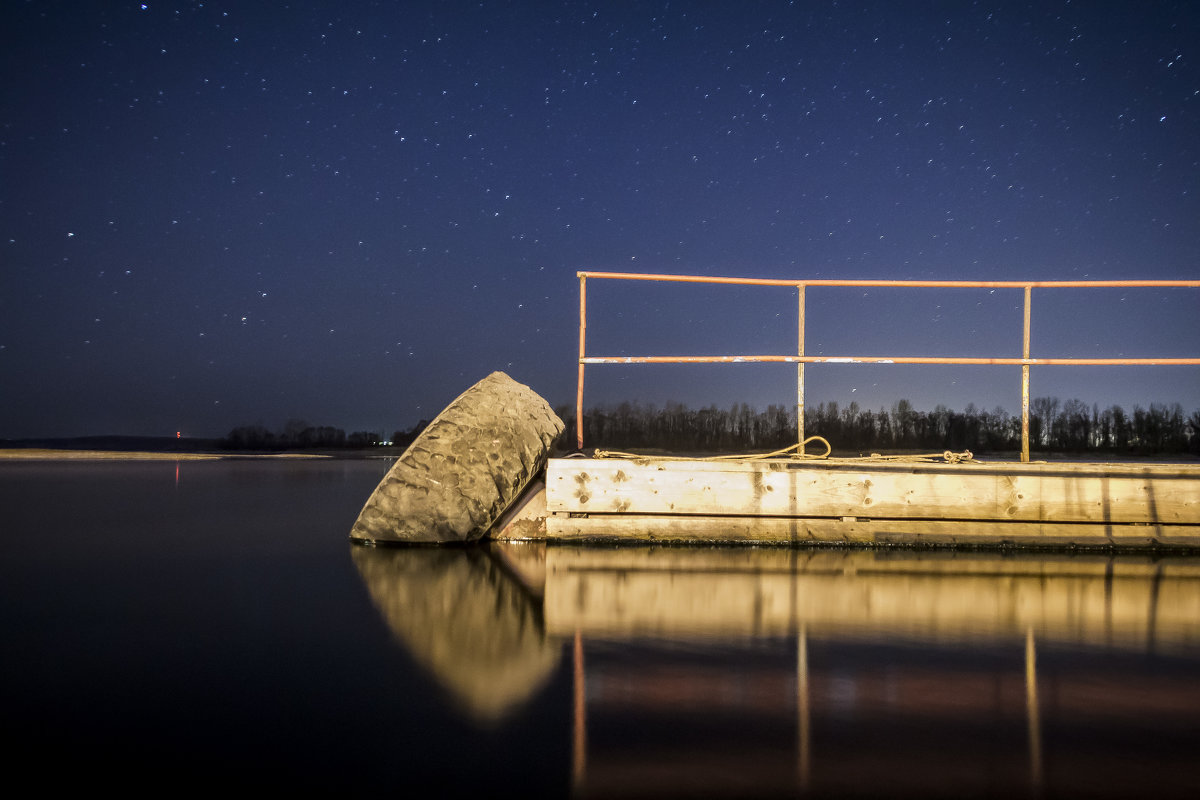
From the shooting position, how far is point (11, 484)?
1332cm

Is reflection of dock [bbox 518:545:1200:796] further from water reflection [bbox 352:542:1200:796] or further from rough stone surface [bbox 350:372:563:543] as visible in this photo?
rough stone surface [bbox 350:372:563:543]

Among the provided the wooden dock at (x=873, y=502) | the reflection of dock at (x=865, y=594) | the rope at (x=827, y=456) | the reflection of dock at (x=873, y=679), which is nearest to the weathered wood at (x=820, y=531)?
the wooden dock at (x=873, y=502)

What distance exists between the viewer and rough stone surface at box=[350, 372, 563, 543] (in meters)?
5.48

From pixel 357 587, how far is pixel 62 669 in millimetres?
1616

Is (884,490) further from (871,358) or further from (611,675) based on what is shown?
(611,675)

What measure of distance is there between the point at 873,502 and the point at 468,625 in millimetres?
3473

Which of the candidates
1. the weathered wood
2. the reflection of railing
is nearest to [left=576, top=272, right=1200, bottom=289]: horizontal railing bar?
the reflection of railing

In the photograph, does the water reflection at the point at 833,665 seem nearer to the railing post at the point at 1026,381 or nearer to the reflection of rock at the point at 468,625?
the reflection of rock at the point at 468,625

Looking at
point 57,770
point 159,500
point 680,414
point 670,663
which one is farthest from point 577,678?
point 159,500

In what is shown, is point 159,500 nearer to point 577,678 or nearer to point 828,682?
point 577,678

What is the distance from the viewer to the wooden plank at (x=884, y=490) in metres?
5.20

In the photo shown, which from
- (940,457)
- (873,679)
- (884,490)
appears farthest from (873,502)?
(873,679)

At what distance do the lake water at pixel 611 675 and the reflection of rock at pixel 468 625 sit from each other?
2 centimetres

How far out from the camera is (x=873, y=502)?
17.5ft
